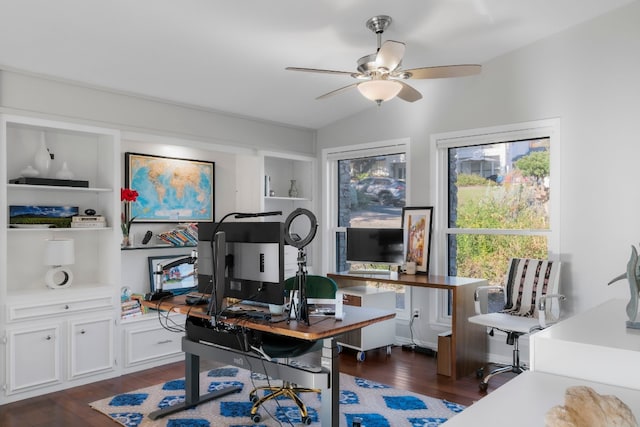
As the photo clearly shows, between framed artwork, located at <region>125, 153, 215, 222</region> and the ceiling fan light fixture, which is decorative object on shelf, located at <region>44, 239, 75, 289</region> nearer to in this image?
framed artwork, located at <region>125, 153, 215, 222</region>

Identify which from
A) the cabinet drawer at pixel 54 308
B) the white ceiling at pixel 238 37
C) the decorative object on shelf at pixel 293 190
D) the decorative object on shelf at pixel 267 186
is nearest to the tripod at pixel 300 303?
the white ceiling at pixel 238 37

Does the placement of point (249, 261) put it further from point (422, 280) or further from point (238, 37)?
point (422, 280)

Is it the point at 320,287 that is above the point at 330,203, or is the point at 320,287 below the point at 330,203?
below

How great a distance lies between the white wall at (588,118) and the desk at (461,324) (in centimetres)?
80

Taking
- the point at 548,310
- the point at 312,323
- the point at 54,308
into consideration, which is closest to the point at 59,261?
the point at 54,308

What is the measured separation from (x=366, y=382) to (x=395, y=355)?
92 cm

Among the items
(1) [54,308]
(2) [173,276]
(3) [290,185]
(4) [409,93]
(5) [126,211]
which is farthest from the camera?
(3) [290,185]

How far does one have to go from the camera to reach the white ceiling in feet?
10.6

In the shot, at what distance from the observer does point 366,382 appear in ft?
13.1

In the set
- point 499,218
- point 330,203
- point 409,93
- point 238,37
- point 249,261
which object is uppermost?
point 238,37

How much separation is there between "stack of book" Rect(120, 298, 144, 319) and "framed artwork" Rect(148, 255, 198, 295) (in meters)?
0.32

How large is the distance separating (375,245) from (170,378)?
2.29 m

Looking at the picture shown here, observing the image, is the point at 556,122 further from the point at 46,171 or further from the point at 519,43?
the point at 46,171

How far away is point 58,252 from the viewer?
388 centimetres
